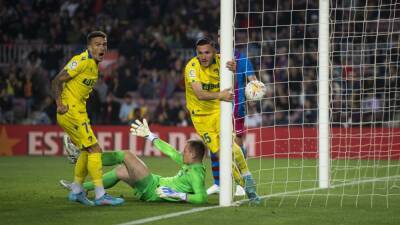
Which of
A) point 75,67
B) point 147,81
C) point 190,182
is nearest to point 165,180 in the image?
point 190,182

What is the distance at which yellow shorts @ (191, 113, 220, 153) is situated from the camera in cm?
1058

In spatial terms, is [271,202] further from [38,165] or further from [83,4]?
[83,4]

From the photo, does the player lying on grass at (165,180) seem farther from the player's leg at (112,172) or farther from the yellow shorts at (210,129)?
the yellow shorts at (210,129)

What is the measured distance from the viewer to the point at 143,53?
2408cm

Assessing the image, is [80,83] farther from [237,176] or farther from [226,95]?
[237,176]

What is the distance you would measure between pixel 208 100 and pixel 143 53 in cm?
1383

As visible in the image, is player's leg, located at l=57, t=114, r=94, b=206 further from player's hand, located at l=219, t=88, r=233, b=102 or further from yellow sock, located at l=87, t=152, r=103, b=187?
player's hand, located at l=219, t=88, r=233, b=102

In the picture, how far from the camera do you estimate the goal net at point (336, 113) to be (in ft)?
38.6

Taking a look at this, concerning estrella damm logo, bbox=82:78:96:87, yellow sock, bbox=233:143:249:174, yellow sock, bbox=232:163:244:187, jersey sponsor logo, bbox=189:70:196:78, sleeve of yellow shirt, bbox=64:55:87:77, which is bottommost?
yellow sock, bbox=232:163:244:187

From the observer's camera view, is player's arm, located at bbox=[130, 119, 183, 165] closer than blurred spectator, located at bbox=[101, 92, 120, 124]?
Yes

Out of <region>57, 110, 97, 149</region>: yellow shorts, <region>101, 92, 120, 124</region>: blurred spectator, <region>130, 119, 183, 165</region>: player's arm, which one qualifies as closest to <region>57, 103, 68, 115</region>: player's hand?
<region>57, 110, 97, 149</region>: yellow shorts

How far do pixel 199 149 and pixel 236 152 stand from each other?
0.43 metres

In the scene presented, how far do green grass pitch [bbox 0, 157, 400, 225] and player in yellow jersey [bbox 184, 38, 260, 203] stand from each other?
415mm

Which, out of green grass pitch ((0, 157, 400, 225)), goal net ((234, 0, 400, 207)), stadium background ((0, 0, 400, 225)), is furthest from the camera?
stadium background ((0, 0, 400, 225))
